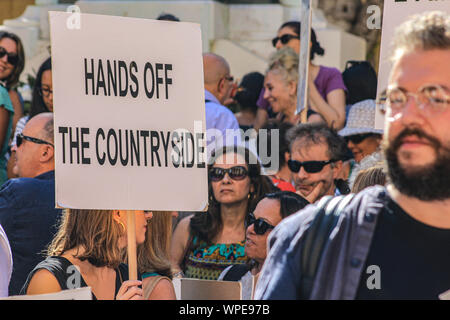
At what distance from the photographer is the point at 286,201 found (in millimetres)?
5191

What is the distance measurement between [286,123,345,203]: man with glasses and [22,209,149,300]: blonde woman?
139cm

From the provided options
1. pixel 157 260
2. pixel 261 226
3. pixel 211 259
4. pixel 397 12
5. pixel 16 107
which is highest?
pixel 397 12

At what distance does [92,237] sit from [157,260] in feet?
1.34

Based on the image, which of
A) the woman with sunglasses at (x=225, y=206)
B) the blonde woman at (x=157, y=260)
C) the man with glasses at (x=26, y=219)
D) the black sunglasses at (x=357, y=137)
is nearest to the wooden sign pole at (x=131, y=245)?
the blonde woman at (x=157, y=260)

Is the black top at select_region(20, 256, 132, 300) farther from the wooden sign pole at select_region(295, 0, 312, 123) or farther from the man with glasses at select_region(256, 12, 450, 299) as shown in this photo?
the wooden sign pole at select_region(295, 0, 312, 123)

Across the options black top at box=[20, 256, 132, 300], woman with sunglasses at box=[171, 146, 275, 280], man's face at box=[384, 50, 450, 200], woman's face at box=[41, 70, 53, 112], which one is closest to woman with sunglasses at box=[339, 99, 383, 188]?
woman with sunglasses at box=[171, 146, 275, 280]

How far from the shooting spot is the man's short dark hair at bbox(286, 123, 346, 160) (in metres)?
5.87

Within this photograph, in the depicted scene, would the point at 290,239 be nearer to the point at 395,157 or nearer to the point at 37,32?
the point at 395,157

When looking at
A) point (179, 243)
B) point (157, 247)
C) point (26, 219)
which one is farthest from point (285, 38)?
point (157, 247)

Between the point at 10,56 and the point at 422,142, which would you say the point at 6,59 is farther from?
the point at 422,142

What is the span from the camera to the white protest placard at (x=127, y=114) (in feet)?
14.4

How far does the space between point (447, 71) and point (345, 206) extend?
49 cm

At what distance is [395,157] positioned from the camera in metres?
2.84
